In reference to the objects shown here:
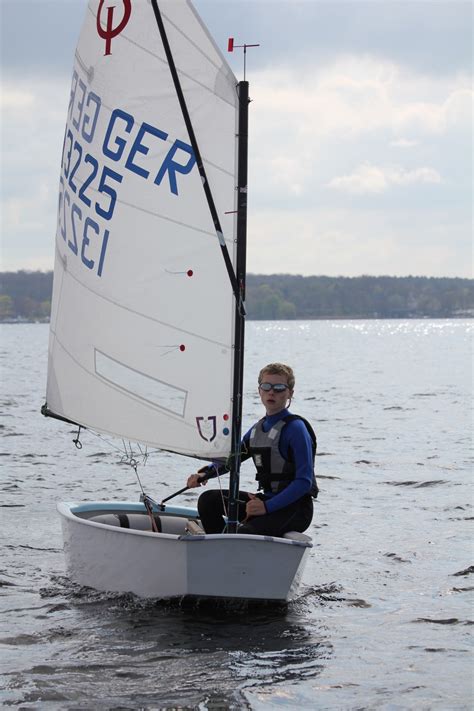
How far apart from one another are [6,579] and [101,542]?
147 centimetres

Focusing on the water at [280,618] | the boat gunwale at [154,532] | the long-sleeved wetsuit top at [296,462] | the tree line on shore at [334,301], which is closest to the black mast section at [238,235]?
the long-sleeved wetsuit top at [296,462]

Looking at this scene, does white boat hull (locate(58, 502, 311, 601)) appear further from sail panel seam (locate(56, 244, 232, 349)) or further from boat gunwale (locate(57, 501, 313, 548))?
sail panel seam (locate(56, 244, 232, 349))

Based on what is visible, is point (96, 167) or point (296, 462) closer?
point (296, 462)

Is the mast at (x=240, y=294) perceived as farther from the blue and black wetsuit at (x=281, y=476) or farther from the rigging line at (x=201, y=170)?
the blue and black wetsuit at (x=281, y=476)

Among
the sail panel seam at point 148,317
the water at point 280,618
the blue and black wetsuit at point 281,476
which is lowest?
the water at point 280,618

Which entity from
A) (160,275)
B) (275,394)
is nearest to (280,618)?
(275,394)

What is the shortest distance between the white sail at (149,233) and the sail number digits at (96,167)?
1cm

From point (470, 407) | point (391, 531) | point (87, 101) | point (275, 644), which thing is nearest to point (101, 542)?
point (275, 644)

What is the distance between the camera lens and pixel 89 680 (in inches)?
227

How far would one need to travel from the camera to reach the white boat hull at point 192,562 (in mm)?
6574

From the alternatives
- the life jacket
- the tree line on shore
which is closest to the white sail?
the life jacket

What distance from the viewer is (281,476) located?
23.0 feet

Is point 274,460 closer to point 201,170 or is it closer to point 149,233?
point 149,233

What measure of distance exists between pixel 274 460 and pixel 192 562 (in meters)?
0.89
